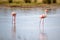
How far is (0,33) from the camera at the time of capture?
190 inches

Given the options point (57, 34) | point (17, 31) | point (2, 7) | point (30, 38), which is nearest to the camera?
point (30, 38)

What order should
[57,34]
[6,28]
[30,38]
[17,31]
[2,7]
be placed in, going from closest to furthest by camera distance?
[30,38] → [57,34] → [17,31] → [6,28] → [2,7]

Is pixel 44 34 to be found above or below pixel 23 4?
below

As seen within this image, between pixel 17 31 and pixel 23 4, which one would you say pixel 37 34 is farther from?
pixel 23 4

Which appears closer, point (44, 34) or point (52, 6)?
point (44, 34)

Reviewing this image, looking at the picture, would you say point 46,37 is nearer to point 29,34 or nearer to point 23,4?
point 29,34

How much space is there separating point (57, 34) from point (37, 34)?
403 mm

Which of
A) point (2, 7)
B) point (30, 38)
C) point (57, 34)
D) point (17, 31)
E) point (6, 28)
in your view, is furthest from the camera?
point (2, 7)

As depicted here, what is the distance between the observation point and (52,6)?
12148mm

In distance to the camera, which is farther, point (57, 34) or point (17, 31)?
point (17, 31)

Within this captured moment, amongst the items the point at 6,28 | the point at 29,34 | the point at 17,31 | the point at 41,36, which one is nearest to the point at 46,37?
the point at 41,36

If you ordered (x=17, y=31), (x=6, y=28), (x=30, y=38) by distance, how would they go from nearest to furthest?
1. (x=30, y=38)
2. (x=17, y=31)
3. (x=6, y=28)

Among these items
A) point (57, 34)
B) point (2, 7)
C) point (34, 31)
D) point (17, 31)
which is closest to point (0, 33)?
point (17, 31)

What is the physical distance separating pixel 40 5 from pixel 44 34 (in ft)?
24.2
